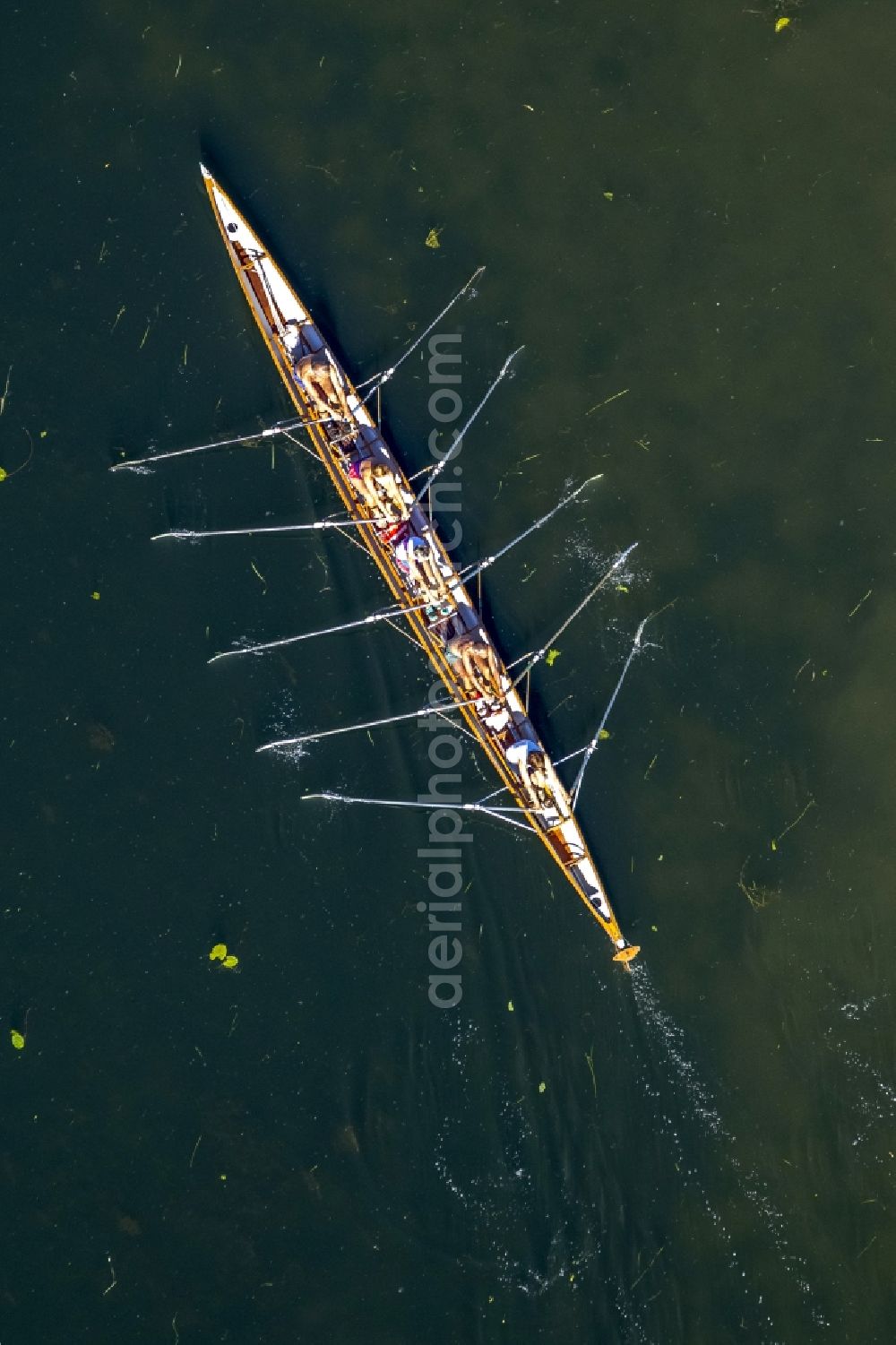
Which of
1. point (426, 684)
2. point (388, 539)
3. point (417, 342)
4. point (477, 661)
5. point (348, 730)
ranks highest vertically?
point (417, 342)

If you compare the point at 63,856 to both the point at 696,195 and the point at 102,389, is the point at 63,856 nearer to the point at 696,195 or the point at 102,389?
the point at 102,389

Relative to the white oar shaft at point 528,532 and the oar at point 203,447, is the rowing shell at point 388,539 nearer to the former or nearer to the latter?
the white oar shaft at point 528,532

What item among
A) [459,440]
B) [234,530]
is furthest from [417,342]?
[234,530]

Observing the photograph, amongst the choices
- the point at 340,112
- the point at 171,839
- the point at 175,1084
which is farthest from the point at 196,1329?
the point at 340,112

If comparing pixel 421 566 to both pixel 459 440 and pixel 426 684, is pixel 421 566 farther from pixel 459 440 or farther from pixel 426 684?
pixel 459 440

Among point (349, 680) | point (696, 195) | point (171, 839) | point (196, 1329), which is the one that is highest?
point (696, 195)
